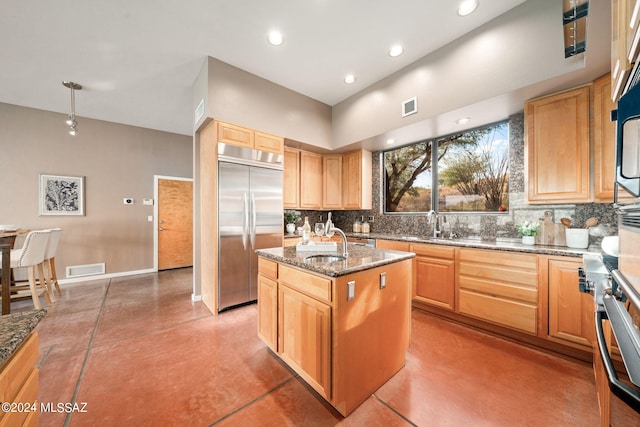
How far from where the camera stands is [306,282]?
1.63 metres

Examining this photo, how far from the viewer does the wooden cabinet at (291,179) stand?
400cm

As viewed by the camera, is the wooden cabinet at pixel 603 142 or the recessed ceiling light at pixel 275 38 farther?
the recessed ceiling light at pixel 275 38

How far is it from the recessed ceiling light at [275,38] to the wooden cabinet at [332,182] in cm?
211

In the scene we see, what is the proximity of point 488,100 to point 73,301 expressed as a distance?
586 centimetres

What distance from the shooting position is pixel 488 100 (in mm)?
2393

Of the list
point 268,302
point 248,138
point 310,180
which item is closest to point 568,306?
point 268,302

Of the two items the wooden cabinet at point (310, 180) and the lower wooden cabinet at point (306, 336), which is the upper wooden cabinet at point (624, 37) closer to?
the lower wooden cabinet at point (306, 336)

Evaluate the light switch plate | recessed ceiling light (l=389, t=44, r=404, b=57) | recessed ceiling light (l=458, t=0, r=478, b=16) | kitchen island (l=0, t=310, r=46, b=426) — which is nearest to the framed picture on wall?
kitchen island (l=0, t=310, r=46, b=426)

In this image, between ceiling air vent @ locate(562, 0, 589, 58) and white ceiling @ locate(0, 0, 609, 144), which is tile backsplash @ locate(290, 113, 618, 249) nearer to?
ceiling air vent @ locate(562, 0, 589, 58)

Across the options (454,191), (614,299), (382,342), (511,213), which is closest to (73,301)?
(382,342)

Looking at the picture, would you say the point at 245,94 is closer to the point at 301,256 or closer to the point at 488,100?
the point at 301,256

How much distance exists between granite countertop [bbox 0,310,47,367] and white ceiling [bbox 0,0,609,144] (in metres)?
2.64

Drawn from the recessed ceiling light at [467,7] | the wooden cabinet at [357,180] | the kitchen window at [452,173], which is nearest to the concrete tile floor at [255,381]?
the kitchen window at [452,173]

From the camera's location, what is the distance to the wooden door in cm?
520
